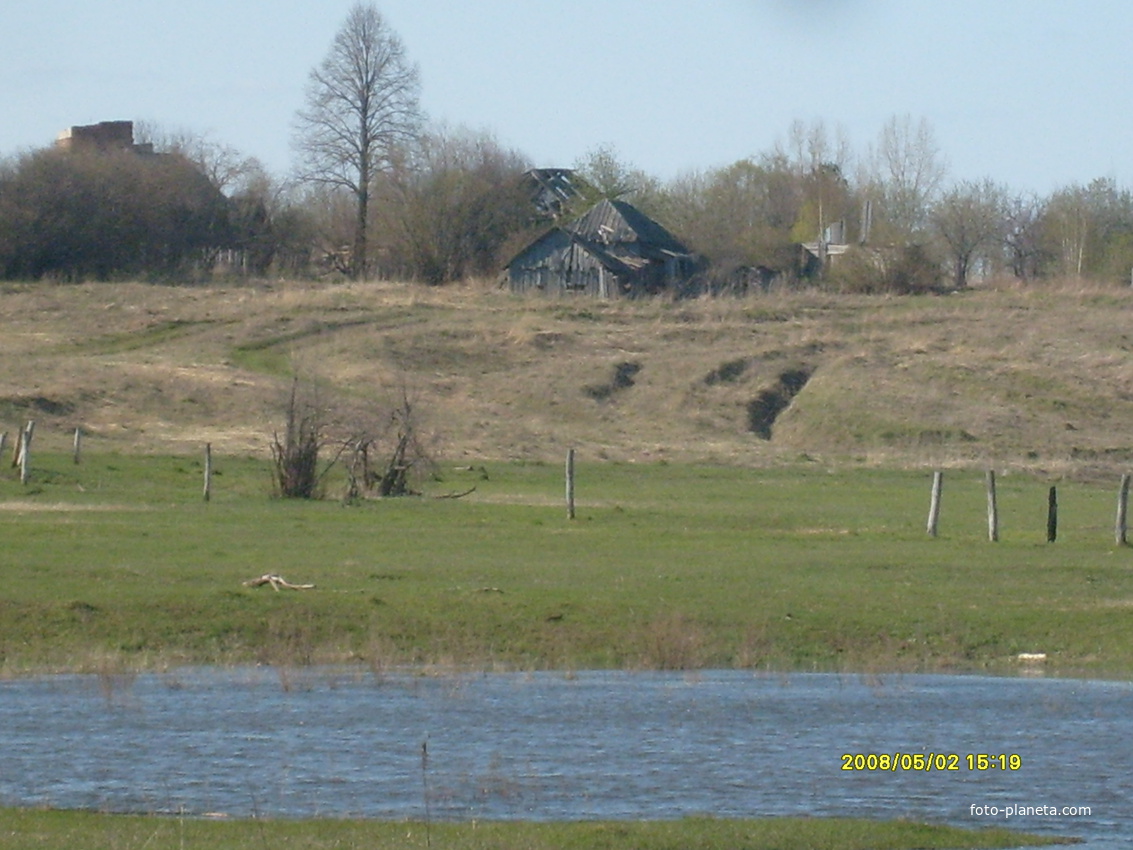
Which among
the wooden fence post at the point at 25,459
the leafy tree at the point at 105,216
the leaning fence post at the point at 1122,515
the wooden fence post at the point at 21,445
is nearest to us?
the leaning fence post at the point at 1122,515

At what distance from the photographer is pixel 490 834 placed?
1077 centimetres

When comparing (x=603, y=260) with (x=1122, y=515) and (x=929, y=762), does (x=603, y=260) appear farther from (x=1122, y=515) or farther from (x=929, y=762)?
(x=929, y=762)

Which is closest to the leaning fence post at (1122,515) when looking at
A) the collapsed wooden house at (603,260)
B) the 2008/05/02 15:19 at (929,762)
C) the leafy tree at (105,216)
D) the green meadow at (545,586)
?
the green meadow at (545,586)

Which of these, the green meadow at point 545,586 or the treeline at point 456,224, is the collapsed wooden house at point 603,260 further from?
the green meadow at point 545,586

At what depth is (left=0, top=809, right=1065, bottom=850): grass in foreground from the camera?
10.3 m

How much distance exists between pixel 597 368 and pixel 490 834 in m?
61.6

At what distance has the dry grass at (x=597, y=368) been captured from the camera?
193ft

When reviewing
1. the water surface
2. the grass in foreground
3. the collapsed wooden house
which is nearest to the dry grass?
the collapsed wooden house

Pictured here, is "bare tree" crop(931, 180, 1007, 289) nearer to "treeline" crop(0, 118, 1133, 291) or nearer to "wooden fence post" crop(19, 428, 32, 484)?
"treeline" crop(0, 118, 1133, 291)

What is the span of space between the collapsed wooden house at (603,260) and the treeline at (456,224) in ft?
10.7

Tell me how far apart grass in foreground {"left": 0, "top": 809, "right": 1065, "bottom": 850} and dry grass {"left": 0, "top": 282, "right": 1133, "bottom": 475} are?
135 feet

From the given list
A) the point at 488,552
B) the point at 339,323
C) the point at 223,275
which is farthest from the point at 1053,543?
the point at 223,275

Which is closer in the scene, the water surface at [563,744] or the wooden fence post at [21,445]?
the water surface at [563,744]

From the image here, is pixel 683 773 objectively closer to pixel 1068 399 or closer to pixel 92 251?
pixel 1068 399
